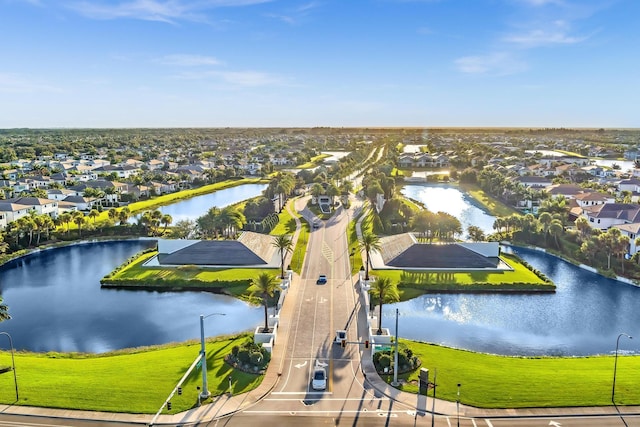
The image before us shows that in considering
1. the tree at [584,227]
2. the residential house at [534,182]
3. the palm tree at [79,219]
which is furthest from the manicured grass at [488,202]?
the palm tree at [79,219]

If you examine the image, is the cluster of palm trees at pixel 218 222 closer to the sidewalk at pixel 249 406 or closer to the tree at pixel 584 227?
the sidewalk at pixel 249 406

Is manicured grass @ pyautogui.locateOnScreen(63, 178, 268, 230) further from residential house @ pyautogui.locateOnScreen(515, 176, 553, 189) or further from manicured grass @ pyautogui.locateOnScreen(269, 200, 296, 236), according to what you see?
residential house @ pyautogui.locateOnScreen(515, 176, 553, 189)

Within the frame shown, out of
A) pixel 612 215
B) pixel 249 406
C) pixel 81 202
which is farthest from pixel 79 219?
pixel 612 215

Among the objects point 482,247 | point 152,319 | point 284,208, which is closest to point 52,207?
point 284,208

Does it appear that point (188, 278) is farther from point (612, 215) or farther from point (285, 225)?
point (612, 215)

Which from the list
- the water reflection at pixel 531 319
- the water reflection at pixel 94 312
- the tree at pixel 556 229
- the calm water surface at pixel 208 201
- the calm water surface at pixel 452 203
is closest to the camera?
the water reflection at pixel 531 319

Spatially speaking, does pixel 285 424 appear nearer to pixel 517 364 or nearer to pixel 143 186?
pixel 517 364
